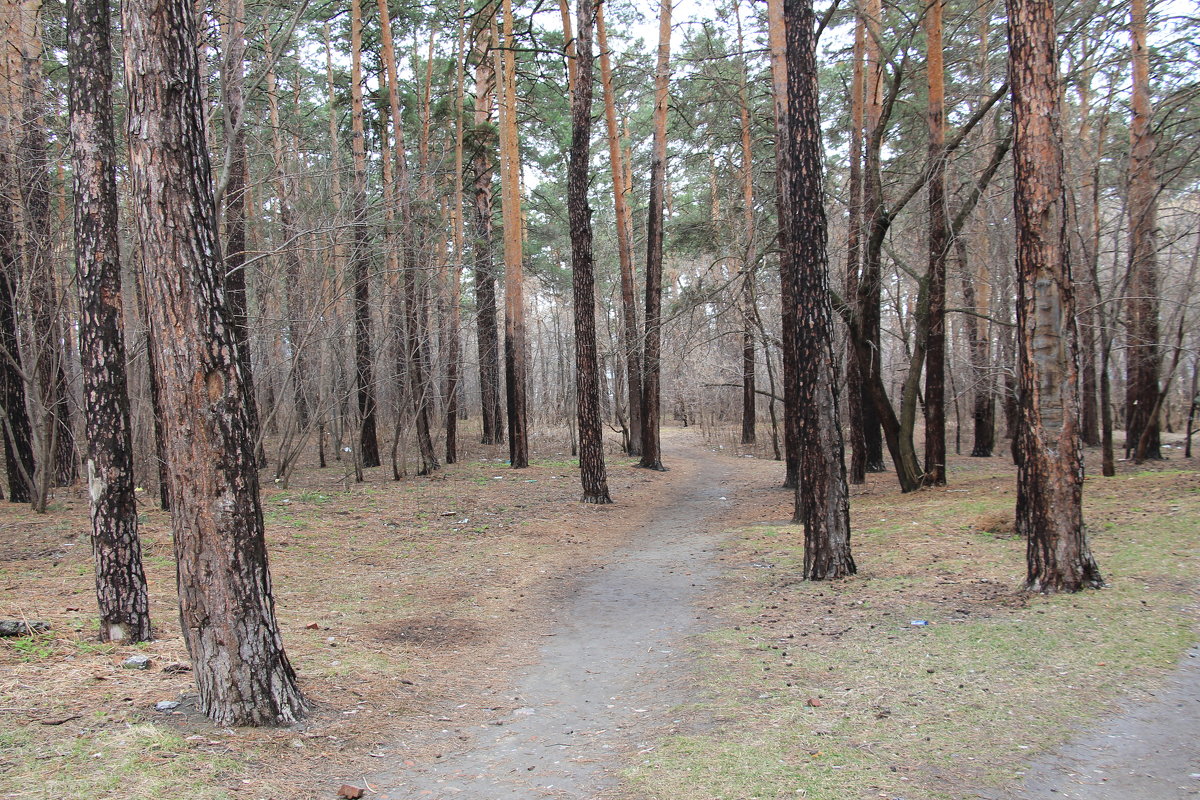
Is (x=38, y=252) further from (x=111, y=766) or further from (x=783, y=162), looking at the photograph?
(x=783, y=162)

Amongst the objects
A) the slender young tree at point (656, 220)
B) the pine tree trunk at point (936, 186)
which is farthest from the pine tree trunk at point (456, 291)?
the pine tree trunk at point (936, 186)

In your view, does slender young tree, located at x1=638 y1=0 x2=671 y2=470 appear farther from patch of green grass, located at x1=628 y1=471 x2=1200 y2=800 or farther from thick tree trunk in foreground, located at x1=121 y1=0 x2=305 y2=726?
thick tree trunk in foreground, located at x1=121 y1=0 x2=305 y2=726

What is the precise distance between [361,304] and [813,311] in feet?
31.4

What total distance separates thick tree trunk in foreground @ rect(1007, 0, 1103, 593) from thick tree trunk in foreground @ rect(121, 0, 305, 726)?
5.67m

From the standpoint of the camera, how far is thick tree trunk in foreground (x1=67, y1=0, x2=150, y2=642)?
4.95 m

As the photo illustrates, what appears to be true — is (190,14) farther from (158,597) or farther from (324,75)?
(324,75)

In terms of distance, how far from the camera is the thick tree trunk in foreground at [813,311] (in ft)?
22.7

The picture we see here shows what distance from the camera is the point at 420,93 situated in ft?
70.0

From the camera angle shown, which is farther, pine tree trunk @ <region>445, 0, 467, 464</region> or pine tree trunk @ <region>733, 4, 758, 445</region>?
pine tree trunk @ <region>445, 0, 467, 464</region>

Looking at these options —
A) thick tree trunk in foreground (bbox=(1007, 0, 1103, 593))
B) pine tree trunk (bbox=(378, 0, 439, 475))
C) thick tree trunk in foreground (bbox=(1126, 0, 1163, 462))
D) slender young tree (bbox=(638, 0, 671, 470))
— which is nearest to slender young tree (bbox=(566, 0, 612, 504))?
pine tree trunk (bbox=(378, 0, 439, 475))

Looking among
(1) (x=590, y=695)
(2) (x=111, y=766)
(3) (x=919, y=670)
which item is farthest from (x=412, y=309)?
(3) (x=919, y=670)

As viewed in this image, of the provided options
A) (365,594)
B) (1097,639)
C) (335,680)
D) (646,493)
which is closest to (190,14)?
(335,680)

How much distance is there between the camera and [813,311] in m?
6.91

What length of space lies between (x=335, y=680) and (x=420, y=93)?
66.3 ft
